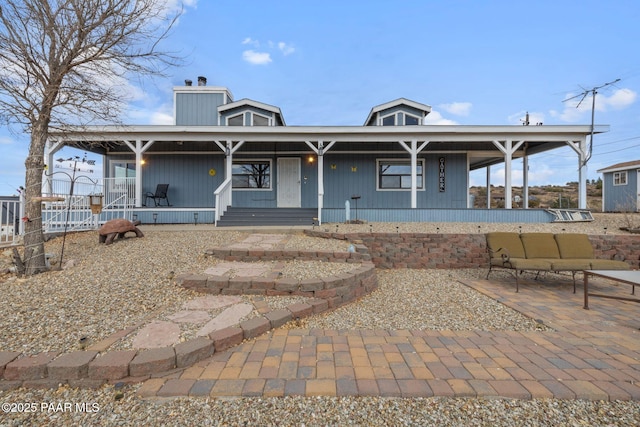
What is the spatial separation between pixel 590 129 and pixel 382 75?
1004 centimetres

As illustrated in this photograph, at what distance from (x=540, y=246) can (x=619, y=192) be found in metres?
19.0

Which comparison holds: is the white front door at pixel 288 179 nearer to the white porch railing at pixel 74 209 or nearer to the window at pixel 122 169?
the white porch railing at pixel 74 209

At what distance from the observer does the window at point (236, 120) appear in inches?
458

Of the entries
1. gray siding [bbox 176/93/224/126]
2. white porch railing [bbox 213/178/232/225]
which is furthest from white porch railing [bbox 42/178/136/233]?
gray siding [bbox 176/93/224/126]

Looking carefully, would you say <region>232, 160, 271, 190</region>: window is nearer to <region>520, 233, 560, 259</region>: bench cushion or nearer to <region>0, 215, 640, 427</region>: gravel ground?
<region>0, 215, 640, 427</region>: gravel ground

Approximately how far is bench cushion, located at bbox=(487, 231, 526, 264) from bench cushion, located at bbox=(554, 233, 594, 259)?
2.21ft

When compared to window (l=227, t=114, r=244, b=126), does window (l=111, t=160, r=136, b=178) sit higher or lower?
lower

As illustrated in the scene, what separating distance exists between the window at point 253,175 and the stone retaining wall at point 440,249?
564cm

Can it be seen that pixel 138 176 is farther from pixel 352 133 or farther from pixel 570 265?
pixel 570 265

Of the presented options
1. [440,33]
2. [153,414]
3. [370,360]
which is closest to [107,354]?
[153,414]

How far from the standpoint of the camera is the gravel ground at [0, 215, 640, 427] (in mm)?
1613

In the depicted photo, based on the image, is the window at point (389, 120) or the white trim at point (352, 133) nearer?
the white trim at point (352, 133)

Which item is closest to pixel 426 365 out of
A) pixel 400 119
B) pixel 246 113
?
pixel 400 119

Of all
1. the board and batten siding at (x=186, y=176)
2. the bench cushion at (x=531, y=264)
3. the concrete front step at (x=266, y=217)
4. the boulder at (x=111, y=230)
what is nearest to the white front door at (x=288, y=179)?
the concrete front step at (x=266, y=217)
